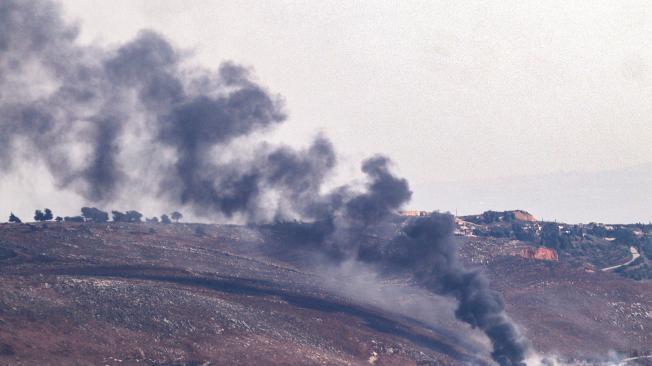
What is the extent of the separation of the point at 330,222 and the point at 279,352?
211 feet

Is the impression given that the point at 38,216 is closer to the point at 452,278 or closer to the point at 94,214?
the point at 94,214

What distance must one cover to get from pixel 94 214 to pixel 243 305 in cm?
9055

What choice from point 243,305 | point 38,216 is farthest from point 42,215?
point 243,305

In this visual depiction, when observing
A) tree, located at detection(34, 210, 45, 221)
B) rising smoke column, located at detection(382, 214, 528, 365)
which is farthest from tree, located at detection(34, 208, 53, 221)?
rising smoke column, located at detection(382, 214, 528, 365)

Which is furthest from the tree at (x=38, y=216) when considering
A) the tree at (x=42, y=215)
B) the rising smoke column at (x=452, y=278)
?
the rising smoke column at (x=452, y=278)

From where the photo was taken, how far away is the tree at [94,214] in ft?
633

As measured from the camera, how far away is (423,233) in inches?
5428

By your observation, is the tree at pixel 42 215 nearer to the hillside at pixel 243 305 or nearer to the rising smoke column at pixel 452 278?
the hillside at pixel 243 305

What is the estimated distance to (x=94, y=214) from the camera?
635ft

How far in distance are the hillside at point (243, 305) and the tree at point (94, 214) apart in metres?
17.6

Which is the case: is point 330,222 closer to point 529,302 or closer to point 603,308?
point 529,302

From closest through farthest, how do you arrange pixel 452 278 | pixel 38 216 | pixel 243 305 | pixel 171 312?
pixel 171 312 → pixel 243 305 → pixel 452 278 → pixel 38 216

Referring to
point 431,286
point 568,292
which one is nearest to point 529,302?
point 568,292

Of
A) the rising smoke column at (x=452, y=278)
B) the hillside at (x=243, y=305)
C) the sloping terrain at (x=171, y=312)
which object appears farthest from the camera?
the rising smoke column at (x=452, y=278)
